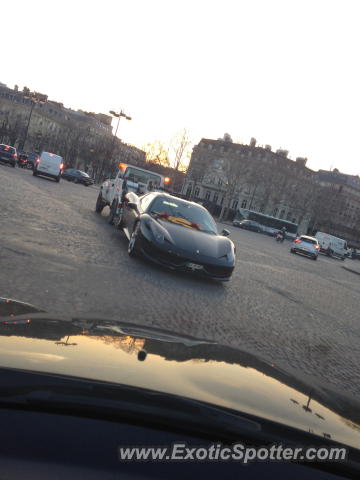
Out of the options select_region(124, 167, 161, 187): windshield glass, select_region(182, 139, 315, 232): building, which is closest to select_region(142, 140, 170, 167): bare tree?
select_region(182, 139, 315, 232): building

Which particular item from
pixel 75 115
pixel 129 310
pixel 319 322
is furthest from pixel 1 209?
pixel 75 115

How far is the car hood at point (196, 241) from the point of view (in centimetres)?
745

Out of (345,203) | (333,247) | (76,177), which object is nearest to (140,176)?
(76,177)

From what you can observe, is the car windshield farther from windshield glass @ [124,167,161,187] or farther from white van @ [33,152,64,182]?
white van @ [33,152,64,182]

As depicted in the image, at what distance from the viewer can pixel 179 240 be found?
7.48 metres

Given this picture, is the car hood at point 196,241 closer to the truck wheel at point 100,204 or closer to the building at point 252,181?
the truck wheel at point 100,204

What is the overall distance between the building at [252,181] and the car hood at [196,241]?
50576mm

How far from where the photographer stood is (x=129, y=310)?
497cm

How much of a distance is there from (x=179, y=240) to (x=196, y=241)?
13.6 inches

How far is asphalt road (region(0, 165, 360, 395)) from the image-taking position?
475 cm

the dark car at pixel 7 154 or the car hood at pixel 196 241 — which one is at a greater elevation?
the car hood at pixel 196 241

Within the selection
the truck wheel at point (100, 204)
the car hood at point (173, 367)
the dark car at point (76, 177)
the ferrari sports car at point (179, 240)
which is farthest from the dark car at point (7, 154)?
the car hood at point (173, 367)

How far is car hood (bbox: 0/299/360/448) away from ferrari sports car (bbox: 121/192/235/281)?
16.2 feet

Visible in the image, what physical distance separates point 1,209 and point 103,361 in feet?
32.7
